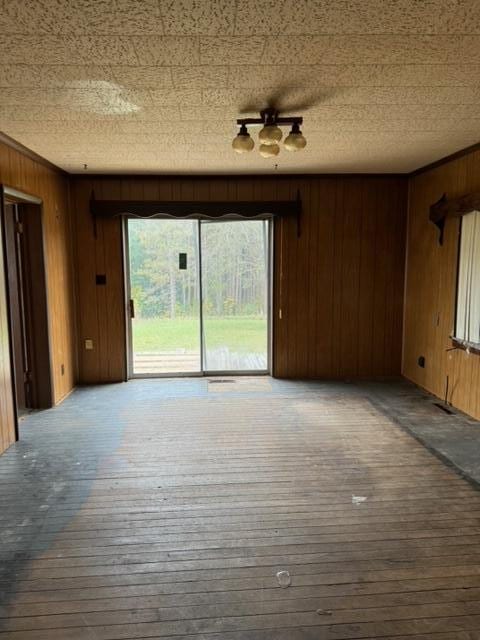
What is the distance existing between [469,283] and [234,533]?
10.1ft

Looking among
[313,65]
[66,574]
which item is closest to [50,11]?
[313,65]

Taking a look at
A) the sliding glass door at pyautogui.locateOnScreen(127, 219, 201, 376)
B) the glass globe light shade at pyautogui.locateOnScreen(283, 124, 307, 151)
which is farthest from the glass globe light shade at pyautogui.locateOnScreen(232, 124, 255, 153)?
the sliding glass door at pyautogui.locateOnScreen(127, 219, 201, 376)

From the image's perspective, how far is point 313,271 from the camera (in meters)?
5.56

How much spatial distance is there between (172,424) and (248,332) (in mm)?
2068

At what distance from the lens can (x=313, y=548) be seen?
7.55 feet

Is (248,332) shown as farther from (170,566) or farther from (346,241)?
(170,566)

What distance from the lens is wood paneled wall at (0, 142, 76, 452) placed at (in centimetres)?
425

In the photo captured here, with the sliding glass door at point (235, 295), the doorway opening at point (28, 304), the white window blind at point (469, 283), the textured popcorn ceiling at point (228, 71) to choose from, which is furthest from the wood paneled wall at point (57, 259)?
the white window blind at point (469, 283)

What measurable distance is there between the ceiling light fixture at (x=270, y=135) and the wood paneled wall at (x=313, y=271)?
7.89 feet

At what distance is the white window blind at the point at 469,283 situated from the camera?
156 inches

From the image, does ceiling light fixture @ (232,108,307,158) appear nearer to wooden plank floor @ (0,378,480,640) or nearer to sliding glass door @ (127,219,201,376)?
wooden plank floor @ (0,378,480,640)

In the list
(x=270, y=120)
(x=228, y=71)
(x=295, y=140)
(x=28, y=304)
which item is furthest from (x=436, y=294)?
(x=28, y=304)

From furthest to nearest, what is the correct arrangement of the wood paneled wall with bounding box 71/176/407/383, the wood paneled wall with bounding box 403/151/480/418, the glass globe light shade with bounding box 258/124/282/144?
the wood paneled wall with bounding box 71/176/407/383, the wood paneled wall with bounding box 403/151/480/418, the glass globe light shade with bounding box 258/124/282/144

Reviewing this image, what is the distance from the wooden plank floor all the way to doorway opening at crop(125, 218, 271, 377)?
1.78 meters
